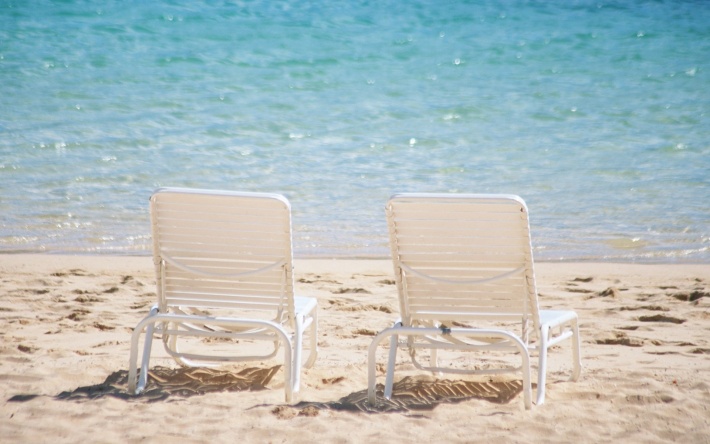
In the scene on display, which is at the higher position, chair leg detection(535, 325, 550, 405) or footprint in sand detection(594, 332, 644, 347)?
chair leg detection(535, 325, 550, 405)

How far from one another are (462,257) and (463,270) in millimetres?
63

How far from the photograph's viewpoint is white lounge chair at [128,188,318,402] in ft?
12.6

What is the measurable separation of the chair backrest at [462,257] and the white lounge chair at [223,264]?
52 cm

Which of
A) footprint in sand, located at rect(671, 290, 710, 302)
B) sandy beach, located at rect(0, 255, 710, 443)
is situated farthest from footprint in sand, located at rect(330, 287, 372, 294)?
footprint in sand, located at rect(671, 290, 710, 302)

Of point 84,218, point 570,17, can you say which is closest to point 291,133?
point 84,218

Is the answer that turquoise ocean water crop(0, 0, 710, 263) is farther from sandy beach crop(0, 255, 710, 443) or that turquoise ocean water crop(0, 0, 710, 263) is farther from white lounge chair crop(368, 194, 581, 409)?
white lounge chair crop(368, 194, 581, 409)

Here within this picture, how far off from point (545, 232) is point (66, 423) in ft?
19.5

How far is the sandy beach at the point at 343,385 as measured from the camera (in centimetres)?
351

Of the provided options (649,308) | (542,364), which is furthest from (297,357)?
(649,308)

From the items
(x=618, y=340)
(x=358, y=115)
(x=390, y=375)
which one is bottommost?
(x=618, y=340)

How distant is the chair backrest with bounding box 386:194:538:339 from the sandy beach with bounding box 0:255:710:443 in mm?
438

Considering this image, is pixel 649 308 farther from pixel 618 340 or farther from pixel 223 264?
pixel 223 264

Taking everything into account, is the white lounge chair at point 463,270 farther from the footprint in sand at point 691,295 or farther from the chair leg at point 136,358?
the footprint in sand at point 691,295

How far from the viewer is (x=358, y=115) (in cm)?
1401
